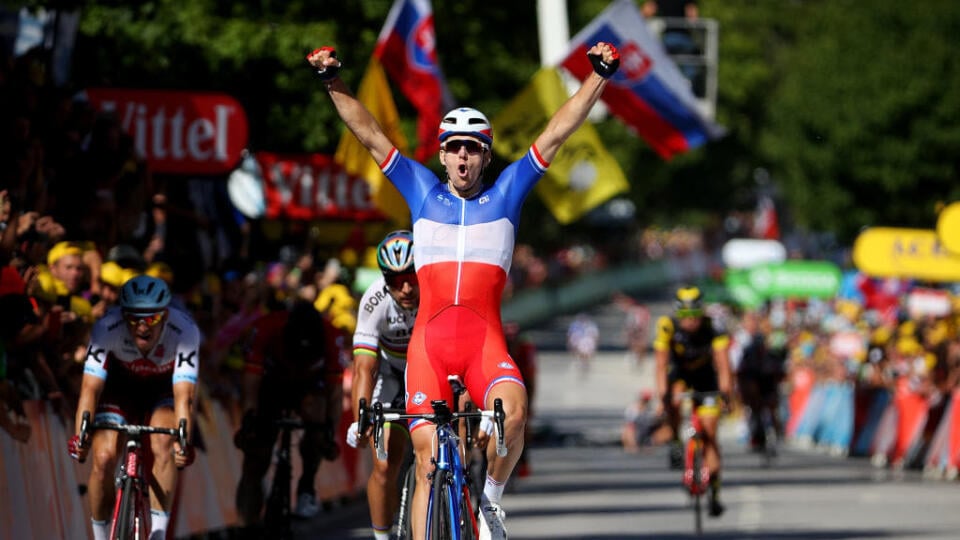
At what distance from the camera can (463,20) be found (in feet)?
103

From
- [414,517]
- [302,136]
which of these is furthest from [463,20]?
[414,517]

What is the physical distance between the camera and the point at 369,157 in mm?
22719

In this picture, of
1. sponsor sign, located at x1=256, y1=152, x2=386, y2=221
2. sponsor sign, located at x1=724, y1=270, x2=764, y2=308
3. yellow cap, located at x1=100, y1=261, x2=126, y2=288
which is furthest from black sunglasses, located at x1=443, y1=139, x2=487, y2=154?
sponsor sign, located at x1=724, y1=270, x2=764, y2=308

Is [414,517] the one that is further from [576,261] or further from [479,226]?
[576,261]

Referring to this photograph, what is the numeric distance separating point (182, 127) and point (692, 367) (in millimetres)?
4838

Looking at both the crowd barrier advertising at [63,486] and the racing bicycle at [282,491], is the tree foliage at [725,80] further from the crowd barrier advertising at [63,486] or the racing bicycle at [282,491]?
the racing bicycle at [282,491]

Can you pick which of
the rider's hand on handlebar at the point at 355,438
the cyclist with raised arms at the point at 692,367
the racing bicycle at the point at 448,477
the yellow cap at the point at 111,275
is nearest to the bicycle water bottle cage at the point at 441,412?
the racing bicycle at the point at 448,477

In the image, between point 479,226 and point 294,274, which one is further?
point 294,274

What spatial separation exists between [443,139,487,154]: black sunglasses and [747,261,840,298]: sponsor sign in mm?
45055

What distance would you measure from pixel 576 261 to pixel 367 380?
7606 cm

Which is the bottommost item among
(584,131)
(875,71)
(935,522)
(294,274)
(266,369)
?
(935,522)

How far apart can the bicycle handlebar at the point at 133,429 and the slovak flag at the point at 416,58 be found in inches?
491

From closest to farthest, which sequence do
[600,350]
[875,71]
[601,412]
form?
[601,412] < [875,71] < [600,350]

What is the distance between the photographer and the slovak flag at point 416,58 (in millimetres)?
23625
